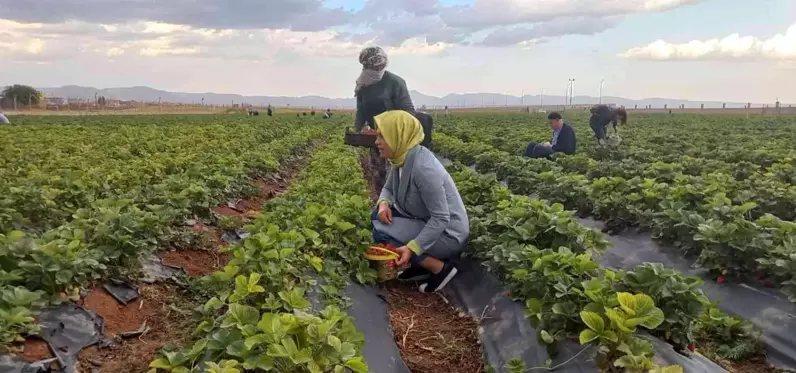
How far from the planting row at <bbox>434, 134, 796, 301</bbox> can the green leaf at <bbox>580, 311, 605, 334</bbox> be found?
6.39 ft

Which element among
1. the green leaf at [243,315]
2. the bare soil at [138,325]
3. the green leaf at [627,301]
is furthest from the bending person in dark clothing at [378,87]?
the green leaf at [627,301]

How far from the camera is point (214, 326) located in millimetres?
3408

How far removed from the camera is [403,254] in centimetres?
492

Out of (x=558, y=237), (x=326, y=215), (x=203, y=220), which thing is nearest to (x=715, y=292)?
(x=558, y=237)

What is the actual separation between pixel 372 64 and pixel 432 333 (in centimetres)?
318

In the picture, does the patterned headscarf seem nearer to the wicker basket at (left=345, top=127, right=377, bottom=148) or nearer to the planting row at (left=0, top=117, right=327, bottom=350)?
the wicker basket at (left=345, top=127, right=377, bottom=148)

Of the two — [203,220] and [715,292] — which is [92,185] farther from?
[715,292]

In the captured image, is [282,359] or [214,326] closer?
[282,359]

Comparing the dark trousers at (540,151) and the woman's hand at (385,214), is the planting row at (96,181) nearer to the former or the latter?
the woman's hand at (385,214)

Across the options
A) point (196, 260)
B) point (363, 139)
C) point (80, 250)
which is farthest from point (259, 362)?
point (363, 139)

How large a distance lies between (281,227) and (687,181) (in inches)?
198

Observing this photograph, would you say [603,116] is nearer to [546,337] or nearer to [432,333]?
[432,333]

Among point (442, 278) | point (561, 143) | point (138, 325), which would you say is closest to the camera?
point (138, 325)

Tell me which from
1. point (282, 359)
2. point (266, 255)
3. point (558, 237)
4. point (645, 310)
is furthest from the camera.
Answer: point (558, 237)
